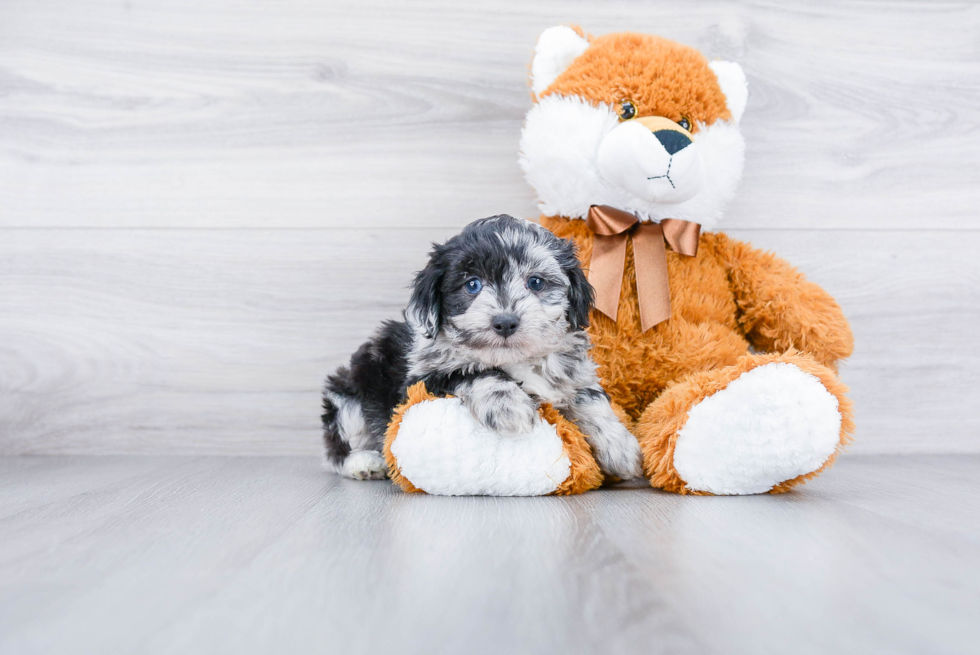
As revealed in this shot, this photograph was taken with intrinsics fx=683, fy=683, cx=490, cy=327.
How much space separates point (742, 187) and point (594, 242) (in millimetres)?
632

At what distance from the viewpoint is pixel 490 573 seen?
0.83 m

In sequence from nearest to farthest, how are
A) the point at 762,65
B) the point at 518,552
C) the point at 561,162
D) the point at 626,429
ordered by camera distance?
the point at 518,552
the point at 626,429
the point at 561,162
the point at 762,65

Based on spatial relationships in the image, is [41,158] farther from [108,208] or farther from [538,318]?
[538,318]

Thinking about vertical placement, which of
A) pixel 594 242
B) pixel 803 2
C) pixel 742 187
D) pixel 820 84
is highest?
pixel 803 2

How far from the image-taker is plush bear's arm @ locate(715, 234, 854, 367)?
1529 mm

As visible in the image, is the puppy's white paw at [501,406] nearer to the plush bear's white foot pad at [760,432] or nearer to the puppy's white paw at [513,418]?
the puppy's white paw at [513,418]

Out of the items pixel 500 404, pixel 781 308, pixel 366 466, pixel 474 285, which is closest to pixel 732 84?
pixel 781 308

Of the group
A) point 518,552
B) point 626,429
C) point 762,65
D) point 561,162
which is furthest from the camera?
point 762,65

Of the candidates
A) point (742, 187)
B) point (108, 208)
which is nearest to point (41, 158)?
point (108, 208)

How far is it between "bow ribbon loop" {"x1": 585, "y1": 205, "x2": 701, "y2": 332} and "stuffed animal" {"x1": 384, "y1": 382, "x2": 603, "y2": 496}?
386 mm

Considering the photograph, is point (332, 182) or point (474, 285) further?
point (332, 182)

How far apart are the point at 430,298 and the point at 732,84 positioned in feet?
3.08

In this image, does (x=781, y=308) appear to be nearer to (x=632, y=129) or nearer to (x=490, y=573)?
(x=632, y=129)

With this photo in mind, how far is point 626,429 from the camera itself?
4.72ft
